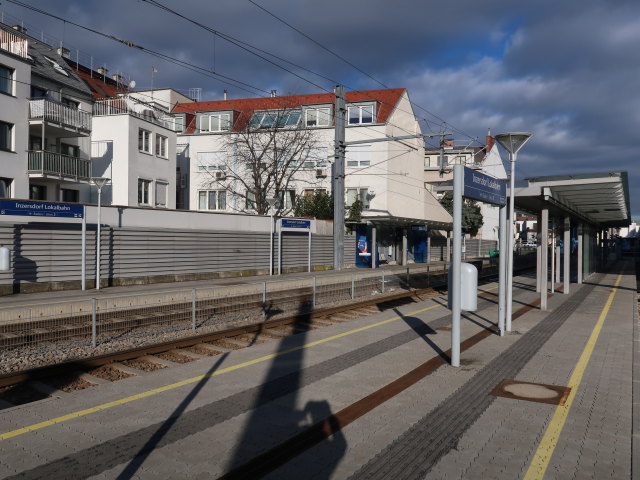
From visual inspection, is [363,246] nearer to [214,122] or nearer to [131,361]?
[214,122]

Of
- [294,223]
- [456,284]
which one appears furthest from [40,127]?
[456,284]

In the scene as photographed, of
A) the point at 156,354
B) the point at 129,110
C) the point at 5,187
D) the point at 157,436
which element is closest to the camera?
the point at 157,436

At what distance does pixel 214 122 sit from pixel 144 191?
45.5ft

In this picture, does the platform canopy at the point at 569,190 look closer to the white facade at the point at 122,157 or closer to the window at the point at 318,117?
the white facade at the point at 122,157

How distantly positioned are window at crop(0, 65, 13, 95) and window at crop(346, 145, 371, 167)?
23.2 meters

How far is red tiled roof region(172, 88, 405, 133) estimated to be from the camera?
4244 centimetres

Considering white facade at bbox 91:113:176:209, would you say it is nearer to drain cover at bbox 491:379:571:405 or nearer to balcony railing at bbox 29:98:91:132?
balcony railing at bbox 29:98:91:132

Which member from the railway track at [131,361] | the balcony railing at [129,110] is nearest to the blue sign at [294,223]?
the balcony railing at [129,110]

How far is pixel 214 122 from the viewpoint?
44.2 metres

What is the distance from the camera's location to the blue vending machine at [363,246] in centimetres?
3597

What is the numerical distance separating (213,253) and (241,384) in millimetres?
18141

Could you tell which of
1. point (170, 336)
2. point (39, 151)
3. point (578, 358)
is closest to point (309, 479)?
point (578, 358)

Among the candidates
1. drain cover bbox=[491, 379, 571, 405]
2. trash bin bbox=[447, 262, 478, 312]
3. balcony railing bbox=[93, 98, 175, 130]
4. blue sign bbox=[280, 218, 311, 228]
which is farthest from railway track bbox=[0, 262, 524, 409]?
balcony railing bbox=[93, 98, 175, 130]

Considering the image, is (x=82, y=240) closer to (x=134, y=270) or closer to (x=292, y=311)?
(x=134, y=270)
